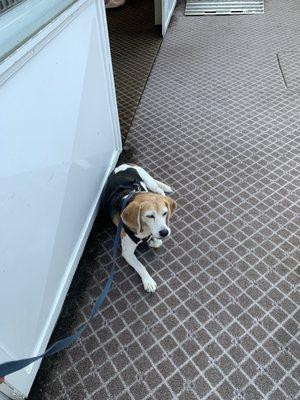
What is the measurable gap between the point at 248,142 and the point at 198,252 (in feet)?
3.86

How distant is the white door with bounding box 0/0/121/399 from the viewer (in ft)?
3.66

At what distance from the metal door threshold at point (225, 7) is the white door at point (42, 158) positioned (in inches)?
142

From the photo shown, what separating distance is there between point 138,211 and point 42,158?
55 centimetres

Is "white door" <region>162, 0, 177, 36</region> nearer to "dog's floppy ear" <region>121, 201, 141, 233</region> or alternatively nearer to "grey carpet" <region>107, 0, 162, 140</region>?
"grey carpet" <region>107, 0, 162, 140</region>

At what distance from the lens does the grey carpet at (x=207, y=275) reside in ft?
4.98

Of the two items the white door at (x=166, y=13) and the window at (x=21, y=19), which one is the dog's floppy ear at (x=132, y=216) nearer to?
the window at (x=21, y=19)

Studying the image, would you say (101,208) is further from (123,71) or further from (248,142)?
(123,71)

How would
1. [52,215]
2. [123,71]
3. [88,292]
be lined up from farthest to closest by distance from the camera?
[123,71] → [88,292] → [52,215]

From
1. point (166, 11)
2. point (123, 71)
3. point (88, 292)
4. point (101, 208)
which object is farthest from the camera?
point (166, 11)

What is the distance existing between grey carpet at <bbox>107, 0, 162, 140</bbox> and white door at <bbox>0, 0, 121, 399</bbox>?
114cm

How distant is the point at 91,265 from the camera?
1992mm

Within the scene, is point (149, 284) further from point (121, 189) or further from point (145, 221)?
point (121, 189)

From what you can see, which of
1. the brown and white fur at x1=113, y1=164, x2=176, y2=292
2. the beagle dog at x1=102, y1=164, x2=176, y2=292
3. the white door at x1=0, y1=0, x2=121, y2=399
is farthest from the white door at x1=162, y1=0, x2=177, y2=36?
the brown and white fur at x1=113, y1=164, x2=176, y2=292

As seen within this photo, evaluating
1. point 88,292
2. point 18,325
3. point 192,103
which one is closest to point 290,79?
point 192,103
